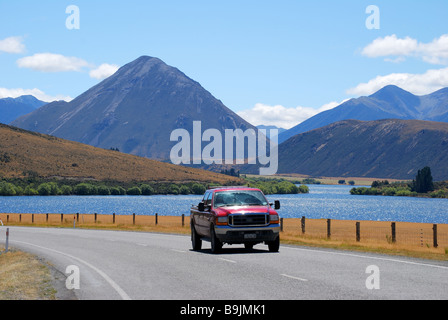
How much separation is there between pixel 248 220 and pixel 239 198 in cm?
170

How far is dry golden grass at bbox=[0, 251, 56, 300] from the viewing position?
13505 mm

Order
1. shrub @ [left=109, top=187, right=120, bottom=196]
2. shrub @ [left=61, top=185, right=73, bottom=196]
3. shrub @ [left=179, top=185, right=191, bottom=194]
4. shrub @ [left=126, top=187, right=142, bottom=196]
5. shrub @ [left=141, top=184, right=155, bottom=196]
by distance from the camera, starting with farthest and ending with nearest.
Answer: shrub @ [left=179, top=185, right=191, bottom=194], shrub @ [left=141, top=184, right=155, bottom=196], shrub @ [left=126, top=187, right=142, bottom=196], shrub @ [left=109, top=187, right=120, bottom=196], shrub @ [left=61, top=185, right=73, bottom=196]

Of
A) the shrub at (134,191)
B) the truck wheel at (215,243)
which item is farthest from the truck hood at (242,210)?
the shrub at (134,191)

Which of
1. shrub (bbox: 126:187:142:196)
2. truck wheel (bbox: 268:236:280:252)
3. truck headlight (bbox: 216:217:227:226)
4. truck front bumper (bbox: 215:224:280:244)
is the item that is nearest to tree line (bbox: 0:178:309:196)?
shrub (bbox: 126:187:142:196)

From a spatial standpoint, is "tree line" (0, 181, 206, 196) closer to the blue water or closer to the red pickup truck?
the blue water

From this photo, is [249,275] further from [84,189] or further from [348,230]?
[84,189]

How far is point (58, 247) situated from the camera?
92.7ft

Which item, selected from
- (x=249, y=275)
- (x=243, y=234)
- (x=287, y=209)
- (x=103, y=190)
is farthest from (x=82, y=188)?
(x=249, y=275)

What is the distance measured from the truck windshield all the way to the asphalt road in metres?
1.77

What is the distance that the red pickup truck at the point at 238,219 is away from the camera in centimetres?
2225
